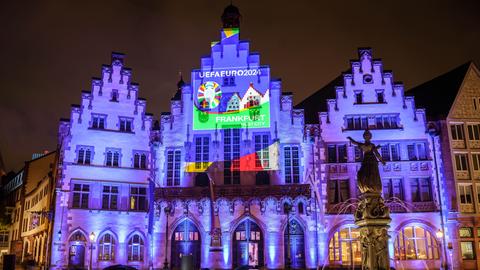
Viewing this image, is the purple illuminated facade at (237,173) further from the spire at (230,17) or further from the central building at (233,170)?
the spire at (230,17)

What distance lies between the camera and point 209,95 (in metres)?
43.1

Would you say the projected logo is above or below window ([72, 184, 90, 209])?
above

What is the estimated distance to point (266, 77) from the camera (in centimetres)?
4272

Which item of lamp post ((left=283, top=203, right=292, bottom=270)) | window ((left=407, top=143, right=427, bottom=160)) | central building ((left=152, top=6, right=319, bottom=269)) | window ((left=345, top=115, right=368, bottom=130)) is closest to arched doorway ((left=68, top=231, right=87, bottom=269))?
central building ((left=152, top=6, right=319, bottom=269))

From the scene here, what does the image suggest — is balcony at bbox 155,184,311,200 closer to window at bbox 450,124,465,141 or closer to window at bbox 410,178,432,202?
window at bbox 410,178,432,202

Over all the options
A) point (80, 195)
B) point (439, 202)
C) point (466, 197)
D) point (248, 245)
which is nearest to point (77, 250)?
point (80, 195)

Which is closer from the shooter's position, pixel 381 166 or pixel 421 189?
pixel 421 189

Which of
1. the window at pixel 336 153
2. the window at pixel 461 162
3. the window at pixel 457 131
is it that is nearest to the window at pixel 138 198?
the window at pixel 336 153

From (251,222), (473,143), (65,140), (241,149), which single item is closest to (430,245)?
(473,143)

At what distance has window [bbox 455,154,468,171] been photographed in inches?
1571

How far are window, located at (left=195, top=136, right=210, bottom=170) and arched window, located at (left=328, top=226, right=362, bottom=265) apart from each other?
480 inches

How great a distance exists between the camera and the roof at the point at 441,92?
1635 inches

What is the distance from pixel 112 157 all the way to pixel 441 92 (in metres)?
29.5

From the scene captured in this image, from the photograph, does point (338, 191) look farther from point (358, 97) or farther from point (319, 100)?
point (319, 100)
